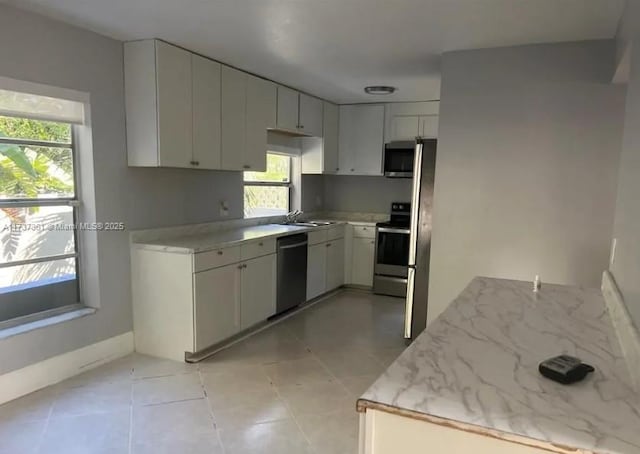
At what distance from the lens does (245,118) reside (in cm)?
418

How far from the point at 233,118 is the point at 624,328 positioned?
11.1 feet

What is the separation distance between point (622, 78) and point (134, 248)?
11.7ft

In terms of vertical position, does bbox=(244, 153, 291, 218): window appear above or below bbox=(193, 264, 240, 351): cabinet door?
above

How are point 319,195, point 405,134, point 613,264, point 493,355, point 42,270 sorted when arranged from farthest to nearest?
point 319,195
point 405,134
point 42,270
point 613,264
point 493,355

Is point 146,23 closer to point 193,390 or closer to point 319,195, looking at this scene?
point 193,390

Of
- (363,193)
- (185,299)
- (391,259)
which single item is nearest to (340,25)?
(185,299)

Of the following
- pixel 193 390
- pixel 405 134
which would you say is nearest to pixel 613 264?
pixel 193 390

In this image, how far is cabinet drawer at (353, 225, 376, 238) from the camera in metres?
5.66

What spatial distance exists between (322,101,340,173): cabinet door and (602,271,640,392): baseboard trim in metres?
4.06

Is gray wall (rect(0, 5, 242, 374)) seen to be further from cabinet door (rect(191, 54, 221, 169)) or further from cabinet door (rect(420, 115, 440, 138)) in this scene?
cabinet door (rect(420, 115, 440, 138))

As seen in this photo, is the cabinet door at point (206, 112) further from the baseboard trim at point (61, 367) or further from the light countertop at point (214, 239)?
the baseboard trim at point (61, 367)

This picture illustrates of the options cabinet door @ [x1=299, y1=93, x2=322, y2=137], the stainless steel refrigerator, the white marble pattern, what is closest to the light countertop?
cabinet door @ [x1=299, y1=93, x2=322, y2=137]

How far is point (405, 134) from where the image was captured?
18.4 feet

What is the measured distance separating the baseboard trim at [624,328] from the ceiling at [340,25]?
1.53 meters
